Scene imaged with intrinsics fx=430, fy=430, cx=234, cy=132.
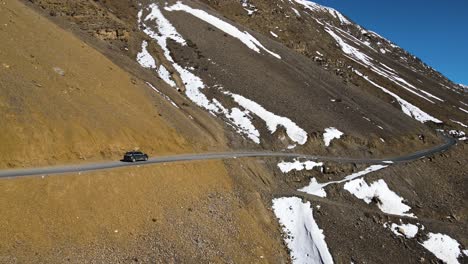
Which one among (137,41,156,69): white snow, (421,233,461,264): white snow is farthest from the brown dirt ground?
(137,41,156,69): white snow

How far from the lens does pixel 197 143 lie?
38.7m

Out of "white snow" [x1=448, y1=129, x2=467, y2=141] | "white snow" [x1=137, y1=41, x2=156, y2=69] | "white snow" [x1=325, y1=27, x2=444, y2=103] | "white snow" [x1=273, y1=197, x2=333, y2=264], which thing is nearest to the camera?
"white snow" [x1=273, y1=197, x2=333, y2=264]

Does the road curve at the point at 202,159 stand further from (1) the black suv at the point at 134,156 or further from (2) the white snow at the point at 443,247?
(2) the white snow at the point at 443,247

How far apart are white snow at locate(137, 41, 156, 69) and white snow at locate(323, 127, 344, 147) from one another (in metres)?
22.5

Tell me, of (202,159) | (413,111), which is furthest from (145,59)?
(413,111)

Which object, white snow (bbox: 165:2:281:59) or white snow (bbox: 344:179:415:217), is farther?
white snow (bbox: 165:2:281:59)

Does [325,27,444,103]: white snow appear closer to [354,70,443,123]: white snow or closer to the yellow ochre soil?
[354,70,443,123]: white snow

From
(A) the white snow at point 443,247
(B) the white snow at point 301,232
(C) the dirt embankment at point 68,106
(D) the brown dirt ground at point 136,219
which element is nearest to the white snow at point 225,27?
(C) the dirt embankment at point 68,106

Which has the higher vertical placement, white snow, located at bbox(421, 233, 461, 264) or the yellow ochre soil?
white snow, located at bbox(421, 233, 461, 264)

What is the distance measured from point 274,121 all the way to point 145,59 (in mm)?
18453

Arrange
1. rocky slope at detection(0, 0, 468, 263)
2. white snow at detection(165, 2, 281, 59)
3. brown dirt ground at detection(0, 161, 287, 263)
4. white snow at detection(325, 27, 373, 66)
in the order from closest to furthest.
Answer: brown dirt ground at detection(0, 161, 287, 263) → rocky slope at detection(0, 0, 468, 263) → white snow at detection(165, 2, 281, 59) → white snow at detection(325, 27, 373, 66)

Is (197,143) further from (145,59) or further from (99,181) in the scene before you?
(145,59)

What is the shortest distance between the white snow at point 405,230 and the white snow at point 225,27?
3900 cm

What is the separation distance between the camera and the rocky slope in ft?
79.9
